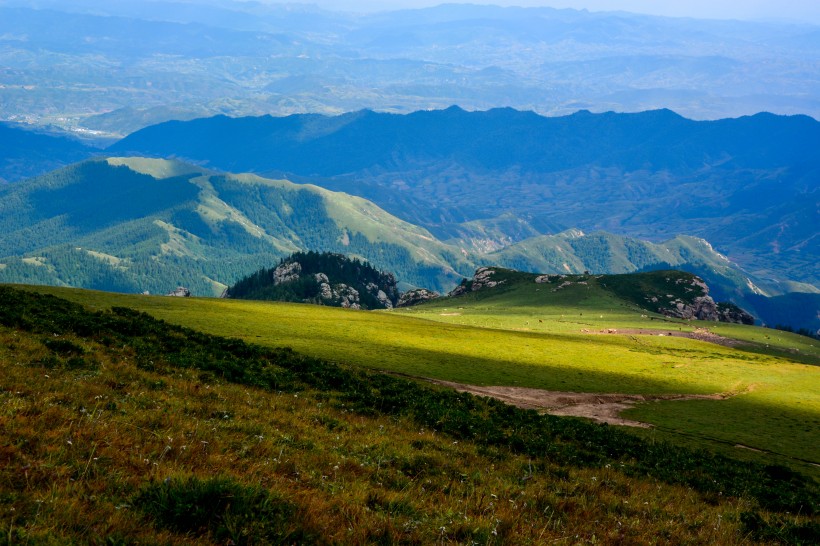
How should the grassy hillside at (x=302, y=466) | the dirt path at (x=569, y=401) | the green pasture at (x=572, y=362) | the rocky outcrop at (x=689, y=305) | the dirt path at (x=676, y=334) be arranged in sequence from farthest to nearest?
the rocky outcrop at (x=689, y=305) → the dirt path at (x=676, y=334) → the green pasture at (x=572, y=362) → the dirt path at (x=569, y=401) → the grassy hillside at (x=302, y=466)

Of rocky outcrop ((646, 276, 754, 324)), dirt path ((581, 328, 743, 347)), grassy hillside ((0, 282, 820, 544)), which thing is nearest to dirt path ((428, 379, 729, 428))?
grassy hillside ((0, 282, 820, 544))

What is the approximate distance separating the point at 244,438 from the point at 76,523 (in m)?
6.80

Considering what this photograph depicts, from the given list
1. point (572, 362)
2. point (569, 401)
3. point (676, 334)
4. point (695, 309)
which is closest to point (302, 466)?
point (569, 401)

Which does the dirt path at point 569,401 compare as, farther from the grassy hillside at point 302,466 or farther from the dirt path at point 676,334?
the dirt path at point 676,334

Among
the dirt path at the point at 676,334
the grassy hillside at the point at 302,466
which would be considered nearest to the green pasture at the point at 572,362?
the dirt path at the point at 676,334

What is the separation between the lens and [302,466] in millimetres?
14906

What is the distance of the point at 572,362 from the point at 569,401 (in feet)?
66.3

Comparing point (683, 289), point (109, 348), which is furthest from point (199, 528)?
point (683, 289)

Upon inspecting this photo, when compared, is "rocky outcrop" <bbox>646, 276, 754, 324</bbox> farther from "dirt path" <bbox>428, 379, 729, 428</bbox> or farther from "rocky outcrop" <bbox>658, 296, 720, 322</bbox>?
"dirt path" <bbox>428, 379, 729, 428</bbox>

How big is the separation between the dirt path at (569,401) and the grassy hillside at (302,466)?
37.2ft

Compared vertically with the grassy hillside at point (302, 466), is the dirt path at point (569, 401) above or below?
below

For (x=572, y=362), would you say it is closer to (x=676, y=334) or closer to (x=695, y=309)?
(x=676, y=334)

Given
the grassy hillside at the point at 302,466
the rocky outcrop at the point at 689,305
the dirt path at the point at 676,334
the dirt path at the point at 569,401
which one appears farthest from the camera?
the rocky outcrop at the point at 689,305

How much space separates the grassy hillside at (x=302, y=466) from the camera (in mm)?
10617
